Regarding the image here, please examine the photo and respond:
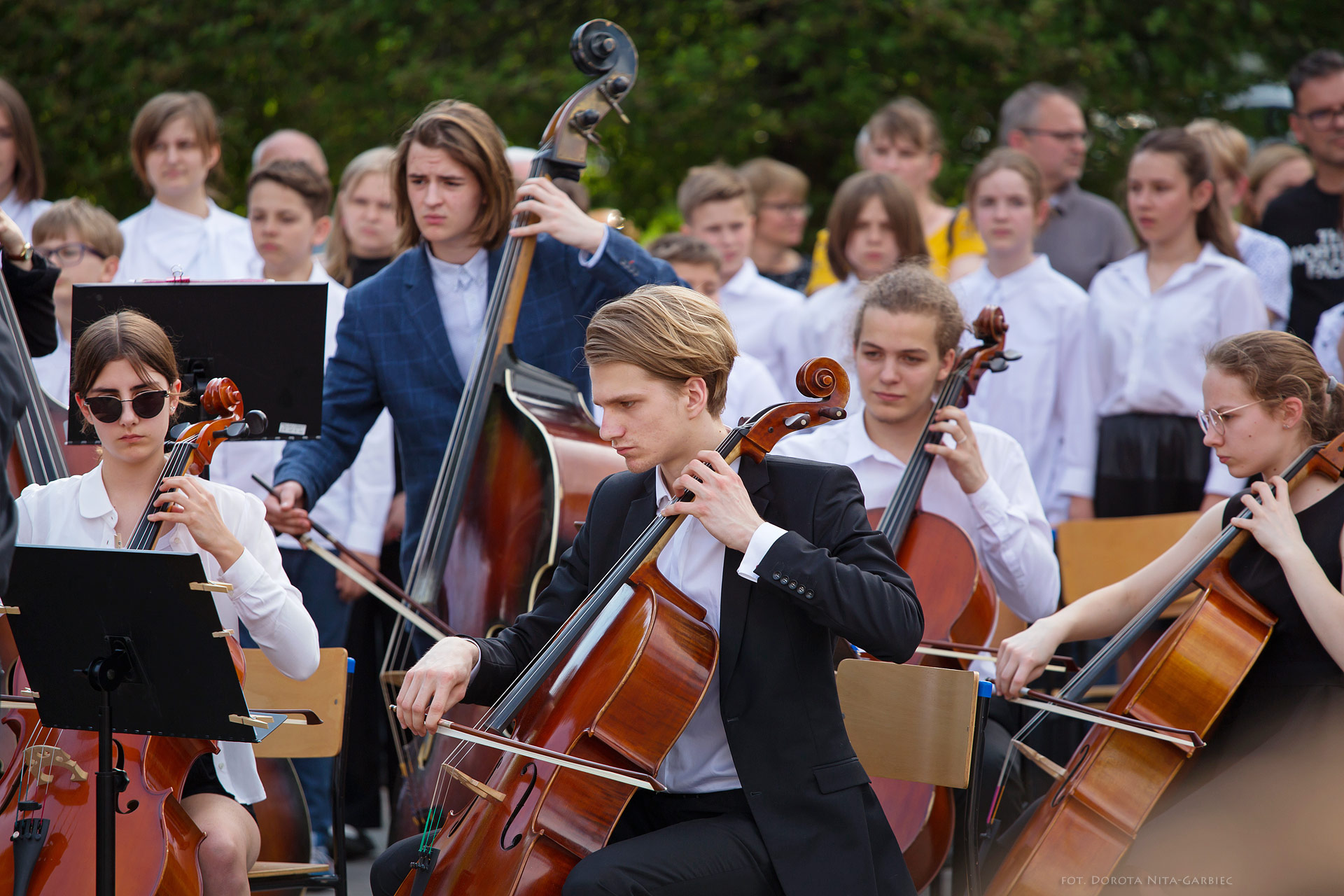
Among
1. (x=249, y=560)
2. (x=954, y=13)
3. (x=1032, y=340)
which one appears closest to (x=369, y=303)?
(x=249, y=560)

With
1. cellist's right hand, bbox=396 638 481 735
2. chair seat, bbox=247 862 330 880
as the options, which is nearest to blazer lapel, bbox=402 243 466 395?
chair seat, bbox=247 862 330 880

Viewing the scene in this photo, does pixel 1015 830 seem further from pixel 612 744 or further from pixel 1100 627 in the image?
pixel 612 744

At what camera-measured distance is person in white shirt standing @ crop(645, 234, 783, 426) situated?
15.5 ft

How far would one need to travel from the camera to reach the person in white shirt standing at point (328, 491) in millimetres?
4293

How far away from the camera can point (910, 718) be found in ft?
9.37

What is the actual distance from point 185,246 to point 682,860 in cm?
365

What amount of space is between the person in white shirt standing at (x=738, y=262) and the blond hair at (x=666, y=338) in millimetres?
3042

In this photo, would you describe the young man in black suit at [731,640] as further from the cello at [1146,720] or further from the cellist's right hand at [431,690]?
the cello at [1146,720]

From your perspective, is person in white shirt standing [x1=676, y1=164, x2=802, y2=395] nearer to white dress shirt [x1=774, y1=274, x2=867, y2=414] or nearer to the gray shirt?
white dress shirt [x1=774, y1=274, x2=867, y2=414]

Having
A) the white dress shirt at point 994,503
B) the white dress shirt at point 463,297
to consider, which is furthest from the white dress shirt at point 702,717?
the white dress shirt at point 463,297

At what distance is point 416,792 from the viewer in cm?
336

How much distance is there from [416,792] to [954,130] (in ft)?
21.3

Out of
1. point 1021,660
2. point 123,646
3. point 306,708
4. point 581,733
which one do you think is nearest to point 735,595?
point 581,733

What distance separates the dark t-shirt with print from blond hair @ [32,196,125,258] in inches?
163
